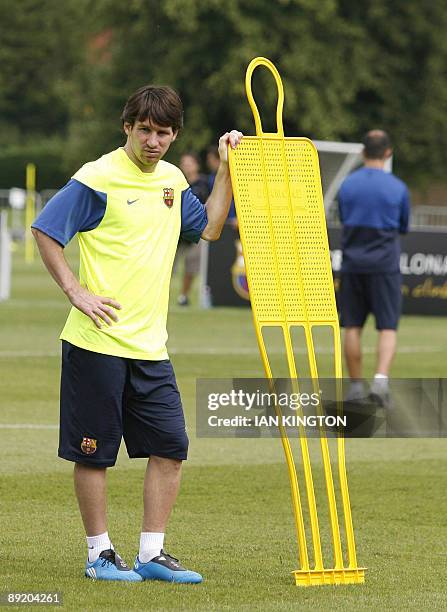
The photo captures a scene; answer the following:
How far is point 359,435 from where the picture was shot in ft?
38.9

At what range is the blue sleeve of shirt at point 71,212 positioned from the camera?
6.67m

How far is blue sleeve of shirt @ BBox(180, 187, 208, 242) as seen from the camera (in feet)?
23.0

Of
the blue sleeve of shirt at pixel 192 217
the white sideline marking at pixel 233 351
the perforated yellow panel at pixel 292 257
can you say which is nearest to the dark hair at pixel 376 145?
the white sideline marking at pixel 233 351

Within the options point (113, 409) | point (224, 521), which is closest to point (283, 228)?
point (113, 409)

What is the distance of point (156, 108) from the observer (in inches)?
262

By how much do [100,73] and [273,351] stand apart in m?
37.6

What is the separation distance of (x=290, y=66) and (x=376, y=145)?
36822 mm

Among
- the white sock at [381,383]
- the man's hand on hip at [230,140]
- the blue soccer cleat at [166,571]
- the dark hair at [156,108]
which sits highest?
the white sock at [381,383]

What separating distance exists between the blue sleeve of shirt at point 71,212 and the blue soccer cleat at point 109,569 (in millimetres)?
1287

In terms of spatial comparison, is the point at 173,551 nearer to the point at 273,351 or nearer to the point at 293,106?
the point at 273,351

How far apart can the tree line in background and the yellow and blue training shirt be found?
4057 cm

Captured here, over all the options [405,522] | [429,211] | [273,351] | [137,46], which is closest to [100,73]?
[137,46]

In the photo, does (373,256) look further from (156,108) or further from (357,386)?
(156,108)

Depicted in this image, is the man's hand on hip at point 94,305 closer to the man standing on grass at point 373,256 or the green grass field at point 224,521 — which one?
the green grass field at point 224,521
